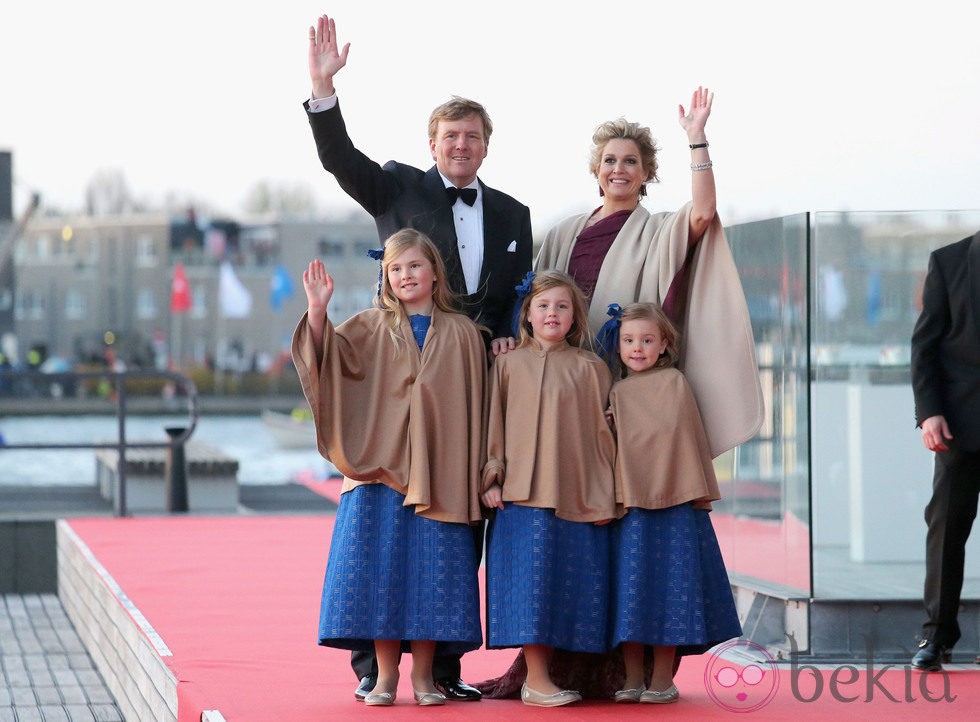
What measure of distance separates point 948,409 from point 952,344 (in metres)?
0.18

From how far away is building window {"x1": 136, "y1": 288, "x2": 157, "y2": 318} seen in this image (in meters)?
60.3

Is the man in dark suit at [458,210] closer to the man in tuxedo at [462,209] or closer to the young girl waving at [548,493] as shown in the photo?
the man in tuxedo at [462,209]

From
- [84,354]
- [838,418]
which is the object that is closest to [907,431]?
[838,418]

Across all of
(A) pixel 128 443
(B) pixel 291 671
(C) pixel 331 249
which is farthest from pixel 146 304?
(B) pixel 291 671

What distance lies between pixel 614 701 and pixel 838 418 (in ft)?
5.23

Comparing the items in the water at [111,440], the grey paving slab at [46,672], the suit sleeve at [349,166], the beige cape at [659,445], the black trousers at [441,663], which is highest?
the suit sleeve at [349,166]

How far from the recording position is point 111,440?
32281 mm

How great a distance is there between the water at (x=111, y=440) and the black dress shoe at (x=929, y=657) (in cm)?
1706

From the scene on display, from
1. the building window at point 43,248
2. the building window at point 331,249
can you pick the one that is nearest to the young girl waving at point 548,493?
the building window at point 331,249

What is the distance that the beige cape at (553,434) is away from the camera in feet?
12.0

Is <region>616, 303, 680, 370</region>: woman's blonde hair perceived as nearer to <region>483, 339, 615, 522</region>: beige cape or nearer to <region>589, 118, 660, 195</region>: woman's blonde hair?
<region>483, 339, 615, 522</region>: beige cape

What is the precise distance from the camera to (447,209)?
396 centimetres

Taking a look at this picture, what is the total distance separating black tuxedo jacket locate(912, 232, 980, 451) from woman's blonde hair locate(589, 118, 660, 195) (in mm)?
958

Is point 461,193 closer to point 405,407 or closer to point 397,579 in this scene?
point 405,407
